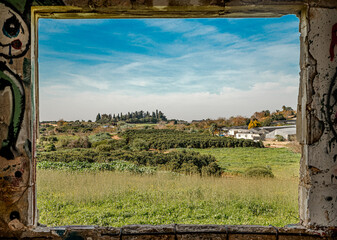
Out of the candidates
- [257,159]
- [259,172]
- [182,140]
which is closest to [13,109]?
[259,172]

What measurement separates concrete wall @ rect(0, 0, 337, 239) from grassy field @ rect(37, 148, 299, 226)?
8.95ft

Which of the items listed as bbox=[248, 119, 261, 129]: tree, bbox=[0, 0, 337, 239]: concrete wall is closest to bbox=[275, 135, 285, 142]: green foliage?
bbox=[248, 119, 261, 129]: tree

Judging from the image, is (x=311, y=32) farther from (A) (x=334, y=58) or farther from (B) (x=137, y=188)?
(B) (x=137, y=188)

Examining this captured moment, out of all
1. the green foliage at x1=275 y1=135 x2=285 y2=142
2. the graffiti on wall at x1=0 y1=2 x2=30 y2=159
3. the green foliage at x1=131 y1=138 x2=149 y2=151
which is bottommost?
the green foliage at x1=131 y1=138 x2=149 y2=151

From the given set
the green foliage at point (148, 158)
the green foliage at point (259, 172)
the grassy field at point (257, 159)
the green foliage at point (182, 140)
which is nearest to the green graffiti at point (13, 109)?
the green foliage at point (148, 158)

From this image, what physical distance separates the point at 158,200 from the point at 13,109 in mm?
4910

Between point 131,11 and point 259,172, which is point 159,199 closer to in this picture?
point 259,172

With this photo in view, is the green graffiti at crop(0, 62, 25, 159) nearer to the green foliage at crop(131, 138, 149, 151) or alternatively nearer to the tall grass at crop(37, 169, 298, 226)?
the tall grass at crop(37, 169, 298, 226)

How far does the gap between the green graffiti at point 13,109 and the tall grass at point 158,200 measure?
3.14m

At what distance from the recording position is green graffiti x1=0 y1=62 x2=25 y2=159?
2.44 meters

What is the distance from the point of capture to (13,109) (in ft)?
8.09

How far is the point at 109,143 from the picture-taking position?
11477mm

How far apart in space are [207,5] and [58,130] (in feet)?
34.7

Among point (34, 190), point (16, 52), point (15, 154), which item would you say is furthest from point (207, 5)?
point (34, 190)
